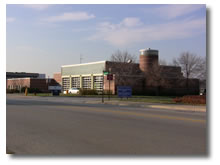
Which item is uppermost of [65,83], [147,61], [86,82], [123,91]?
[147,61]

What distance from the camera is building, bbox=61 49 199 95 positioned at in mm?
54625

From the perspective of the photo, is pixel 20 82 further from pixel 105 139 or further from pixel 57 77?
pixel 105 139

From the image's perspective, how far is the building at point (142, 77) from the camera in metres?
54.6

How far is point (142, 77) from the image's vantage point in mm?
58438

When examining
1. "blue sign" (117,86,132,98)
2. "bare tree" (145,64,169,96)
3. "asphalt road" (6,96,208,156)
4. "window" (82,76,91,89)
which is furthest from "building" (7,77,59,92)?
"asphalt road" (6,96,208,156)

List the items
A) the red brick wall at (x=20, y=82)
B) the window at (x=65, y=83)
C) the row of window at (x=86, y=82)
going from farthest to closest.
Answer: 1. the red brick wall at (x=20, y=82)
2. the window at (x=65, y=83)
3. the row of window at (x=86, y=82)

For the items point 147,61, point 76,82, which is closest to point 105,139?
point 147,61

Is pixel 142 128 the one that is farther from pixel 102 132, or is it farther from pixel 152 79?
pixel 152 79

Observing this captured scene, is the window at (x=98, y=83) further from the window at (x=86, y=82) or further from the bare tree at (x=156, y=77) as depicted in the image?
the bare tree at (x=156, y=77)

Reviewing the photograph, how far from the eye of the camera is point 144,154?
736 centimetres

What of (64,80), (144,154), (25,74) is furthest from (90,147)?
(25,74)

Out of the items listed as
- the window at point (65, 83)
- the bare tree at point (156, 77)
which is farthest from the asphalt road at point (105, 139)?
the window at point (65, 83)

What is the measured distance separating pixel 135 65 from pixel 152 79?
244 inches

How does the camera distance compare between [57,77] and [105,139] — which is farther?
[57,77]
